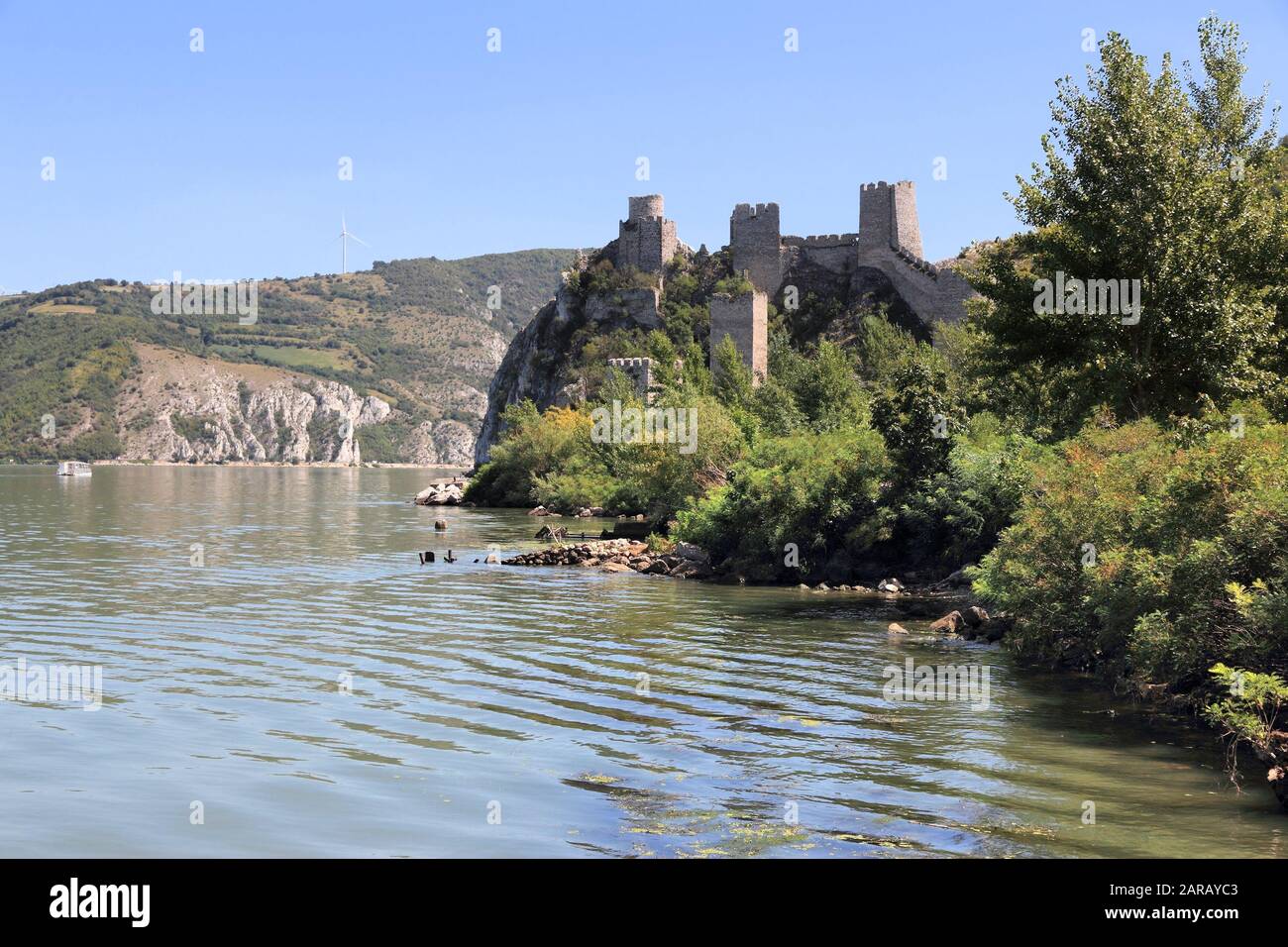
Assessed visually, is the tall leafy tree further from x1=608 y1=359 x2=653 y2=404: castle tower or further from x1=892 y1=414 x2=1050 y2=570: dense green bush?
x1=608 y1=359 x2=653 y2=404: castle tower

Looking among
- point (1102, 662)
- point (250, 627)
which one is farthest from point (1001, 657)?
point (250, 627)

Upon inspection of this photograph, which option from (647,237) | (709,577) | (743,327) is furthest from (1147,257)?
(647,237)

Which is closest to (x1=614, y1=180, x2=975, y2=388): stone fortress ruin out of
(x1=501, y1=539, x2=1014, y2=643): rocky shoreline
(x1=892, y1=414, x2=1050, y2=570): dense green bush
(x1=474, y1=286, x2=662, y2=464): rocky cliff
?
(x1=474, y1=286, x2=662, y2=464): rocky cliff

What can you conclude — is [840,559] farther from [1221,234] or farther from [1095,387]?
[1221,234]

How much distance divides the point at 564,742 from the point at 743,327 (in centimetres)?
8388

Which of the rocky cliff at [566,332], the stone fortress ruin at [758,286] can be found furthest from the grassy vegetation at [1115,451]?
the rocky cliff at [566,332]

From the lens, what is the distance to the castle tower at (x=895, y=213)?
354 ft

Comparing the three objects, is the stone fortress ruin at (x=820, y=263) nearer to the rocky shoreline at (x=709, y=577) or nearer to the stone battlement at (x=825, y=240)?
the stone battlement at (x=825, y=240)

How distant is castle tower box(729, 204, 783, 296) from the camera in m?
116

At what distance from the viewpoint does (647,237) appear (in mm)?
127000

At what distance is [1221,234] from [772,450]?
1890 centimetres

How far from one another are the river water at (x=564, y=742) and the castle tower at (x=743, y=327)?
6445 centimetres

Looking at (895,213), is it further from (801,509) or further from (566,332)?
(801,509)

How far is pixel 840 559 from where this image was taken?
42750mm
